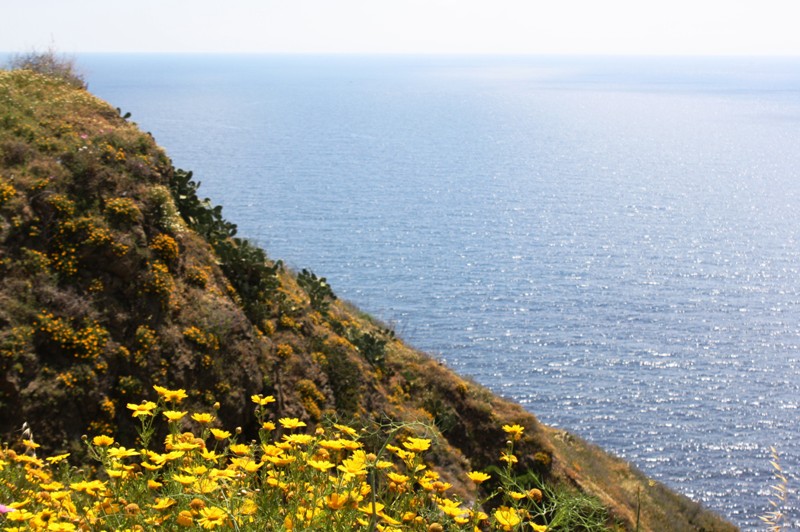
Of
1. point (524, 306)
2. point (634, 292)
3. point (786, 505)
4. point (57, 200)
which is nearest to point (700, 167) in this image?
point (634, 292)

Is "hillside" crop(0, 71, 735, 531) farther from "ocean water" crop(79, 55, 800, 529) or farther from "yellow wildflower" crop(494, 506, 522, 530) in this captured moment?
"ocean water" crop(79, 55, 800, 529)

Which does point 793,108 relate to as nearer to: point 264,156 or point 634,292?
point 264,156

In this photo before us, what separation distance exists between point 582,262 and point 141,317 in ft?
166

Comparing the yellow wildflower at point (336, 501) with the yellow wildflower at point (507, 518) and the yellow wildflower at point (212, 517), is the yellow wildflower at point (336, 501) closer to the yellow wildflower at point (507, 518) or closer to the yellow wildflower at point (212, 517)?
the yellow wildflower at point (212, 517)

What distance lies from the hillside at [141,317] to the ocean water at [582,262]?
910cm

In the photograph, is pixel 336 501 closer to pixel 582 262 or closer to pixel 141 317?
pixel 141 317

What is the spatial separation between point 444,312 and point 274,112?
393ft

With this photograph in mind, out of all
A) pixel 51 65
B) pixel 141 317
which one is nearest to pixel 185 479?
pixel 141 317

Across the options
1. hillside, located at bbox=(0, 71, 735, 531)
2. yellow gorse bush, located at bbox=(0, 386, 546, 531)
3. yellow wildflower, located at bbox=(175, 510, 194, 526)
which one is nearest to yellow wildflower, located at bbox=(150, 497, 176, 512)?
yellow gorse bush, located at bbox=(0, 386, 546, 531)

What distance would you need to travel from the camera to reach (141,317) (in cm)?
1233

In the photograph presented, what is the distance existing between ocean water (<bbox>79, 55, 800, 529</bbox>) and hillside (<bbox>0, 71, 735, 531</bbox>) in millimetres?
9098

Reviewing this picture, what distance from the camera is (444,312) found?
158 feet

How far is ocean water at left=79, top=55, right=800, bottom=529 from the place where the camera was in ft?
121

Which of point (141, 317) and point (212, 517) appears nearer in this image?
point (212, 517)
